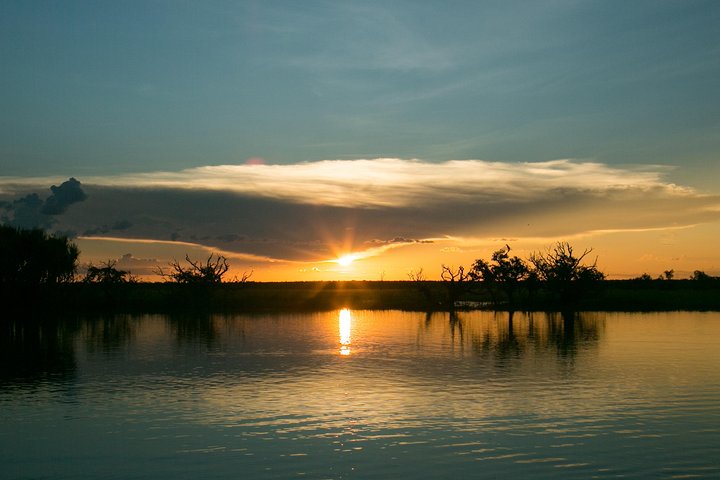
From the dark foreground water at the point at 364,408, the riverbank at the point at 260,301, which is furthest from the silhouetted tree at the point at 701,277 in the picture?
the dark foreground water at the point at 364,408

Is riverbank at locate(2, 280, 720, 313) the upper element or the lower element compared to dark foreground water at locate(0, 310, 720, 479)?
upper

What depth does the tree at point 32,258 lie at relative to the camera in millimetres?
87331

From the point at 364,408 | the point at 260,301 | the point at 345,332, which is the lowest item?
the point at 364,408

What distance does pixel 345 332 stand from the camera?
60.9 m

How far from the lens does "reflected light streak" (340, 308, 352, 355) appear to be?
47.0m

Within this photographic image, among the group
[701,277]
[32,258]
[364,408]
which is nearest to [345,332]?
[364,408]

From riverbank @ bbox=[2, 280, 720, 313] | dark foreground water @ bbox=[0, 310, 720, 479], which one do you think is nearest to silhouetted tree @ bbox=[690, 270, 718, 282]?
riverbank @ bbox=[2, 280, 720, 313]

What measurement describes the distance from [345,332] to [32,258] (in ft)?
160

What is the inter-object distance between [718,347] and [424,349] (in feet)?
60.3

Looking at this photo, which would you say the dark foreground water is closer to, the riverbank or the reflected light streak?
the reflected light streak

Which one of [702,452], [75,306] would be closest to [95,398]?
[702,452]

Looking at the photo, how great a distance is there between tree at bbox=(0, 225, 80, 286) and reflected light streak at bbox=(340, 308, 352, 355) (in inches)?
1479

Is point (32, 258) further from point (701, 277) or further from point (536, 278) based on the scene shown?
point (701, 277)

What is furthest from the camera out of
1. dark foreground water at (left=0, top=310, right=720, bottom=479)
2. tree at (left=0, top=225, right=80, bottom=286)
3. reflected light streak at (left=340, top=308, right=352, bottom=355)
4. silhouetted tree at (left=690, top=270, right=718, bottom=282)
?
silhouetted tree at (left=690, top=270, right=718, bottom=282)
